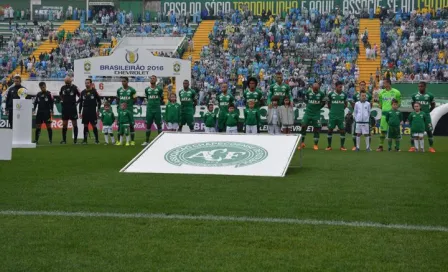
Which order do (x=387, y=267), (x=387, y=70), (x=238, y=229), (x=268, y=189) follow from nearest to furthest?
(x=387, y=267), (x=238, y=229), (x=268, y=189), (x=387, y=70)

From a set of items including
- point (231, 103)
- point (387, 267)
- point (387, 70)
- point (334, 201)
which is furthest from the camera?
point (387, 70)

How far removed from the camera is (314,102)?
2505 cm

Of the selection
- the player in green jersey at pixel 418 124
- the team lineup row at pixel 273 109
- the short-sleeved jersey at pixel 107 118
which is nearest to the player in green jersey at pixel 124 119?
the team lineup row at pixel 273 109

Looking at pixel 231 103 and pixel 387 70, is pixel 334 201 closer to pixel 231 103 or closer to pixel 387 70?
pixel 231 103

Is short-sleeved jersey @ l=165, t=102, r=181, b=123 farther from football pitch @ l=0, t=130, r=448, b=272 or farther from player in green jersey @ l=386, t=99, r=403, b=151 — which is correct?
football pitch @ l=0, t=130, r=448, b=272

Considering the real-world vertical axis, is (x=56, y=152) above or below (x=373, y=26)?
below

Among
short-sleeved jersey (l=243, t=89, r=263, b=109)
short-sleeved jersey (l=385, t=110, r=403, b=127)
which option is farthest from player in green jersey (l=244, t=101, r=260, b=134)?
short-sleeved jersey (l=385, t=110, r=403, b=127)

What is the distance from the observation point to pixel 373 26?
190 ft

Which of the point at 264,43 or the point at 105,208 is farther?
the point at 264,43

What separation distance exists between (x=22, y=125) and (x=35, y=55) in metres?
37.1

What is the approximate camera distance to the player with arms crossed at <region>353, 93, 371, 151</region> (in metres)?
24.8

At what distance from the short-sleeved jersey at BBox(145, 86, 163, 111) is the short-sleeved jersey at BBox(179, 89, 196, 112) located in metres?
0.61

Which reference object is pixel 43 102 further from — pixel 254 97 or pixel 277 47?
pixel 277 47

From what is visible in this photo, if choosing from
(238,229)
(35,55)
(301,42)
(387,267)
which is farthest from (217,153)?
(35,55)
